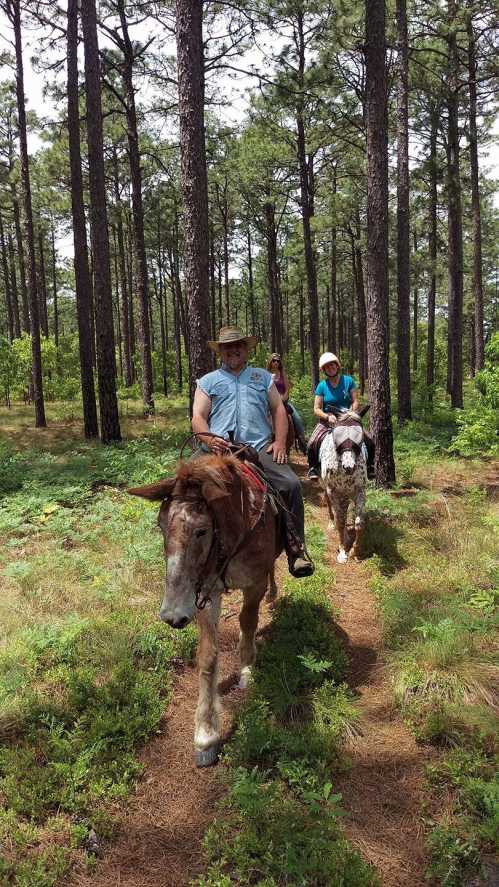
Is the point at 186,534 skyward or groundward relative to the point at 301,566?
skyward

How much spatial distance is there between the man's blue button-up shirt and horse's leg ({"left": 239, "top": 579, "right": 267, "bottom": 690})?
130cm

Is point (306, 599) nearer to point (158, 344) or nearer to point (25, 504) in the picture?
point (25, 504)

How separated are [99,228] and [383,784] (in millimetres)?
13409

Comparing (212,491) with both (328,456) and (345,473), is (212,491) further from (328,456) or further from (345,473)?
(328,456)

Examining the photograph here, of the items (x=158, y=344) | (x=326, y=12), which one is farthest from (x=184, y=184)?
(x=158, y=344)

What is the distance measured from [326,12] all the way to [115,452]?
12879 millimetres

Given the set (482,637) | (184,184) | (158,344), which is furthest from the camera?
(158,344)

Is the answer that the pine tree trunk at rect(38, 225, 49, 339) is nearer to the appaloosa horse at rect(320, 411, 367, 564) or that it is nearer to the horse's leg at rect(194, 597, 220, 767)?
the appaloosa horse at rect(320, 411, 367, 564)

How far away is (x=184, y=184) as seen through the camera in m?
7.59

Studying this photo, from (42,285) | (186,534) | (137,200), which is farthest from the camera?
(42,285)

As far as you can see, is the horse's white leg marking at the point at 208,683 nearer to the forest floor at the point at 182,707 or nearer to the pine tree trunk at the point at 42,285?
the forest floor at the point at 182,707

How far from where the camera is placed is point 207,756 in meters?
3.66

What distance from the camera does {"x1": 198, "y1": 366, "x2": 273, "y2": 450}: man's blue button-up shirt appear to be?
4.64 metres

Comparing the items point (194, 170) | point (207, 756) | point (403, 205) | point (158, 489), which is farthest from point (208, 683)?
point (403, 205)
